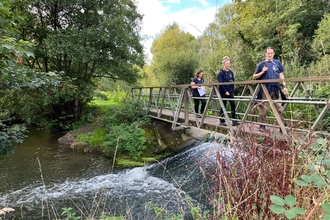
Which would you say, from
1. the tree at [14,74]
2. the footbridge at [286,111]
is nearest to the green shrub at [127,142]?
the footbridge at [286,111]

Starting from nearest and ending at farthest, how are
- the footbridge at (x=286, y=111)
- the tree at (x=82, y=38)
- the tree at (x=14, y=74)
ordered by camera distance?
the footbridge at (x=286, y=111)
the tree at (x=14, y=74)
the tree at (x=82, y=38)

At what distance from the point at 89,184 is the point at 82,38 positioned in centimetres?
570

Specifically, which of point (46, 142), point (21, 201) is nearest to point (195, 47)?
point (46, 142)

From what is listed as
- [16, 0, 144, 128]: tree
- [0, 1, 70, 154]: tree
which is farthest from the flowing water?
[16, 0, 144, 128]: tree

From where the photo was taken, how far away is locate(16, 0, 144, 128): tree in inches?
336

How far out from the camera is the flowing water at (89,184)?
443 cm

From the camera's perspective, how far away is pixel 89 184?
5633mm

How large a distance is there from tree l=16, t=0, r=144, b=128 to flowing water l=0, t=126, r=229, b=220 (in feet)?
8.49

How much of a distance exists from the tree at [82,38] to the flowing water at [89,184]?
2589 millimetres

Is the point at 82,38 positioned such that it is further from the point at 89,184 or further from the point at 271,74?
the point at 271,74

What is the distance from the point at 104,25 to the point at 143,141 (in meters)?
4.95

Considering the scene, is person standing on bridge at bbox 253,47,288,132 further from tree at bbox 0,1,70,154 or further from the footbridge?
tree at bbox 0,1,70,154

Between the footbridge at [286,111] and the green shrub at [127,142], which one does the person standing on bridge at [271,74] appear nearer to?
the footbridge at [286,111]

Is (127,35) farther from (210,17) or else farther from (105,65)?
(210,17)
